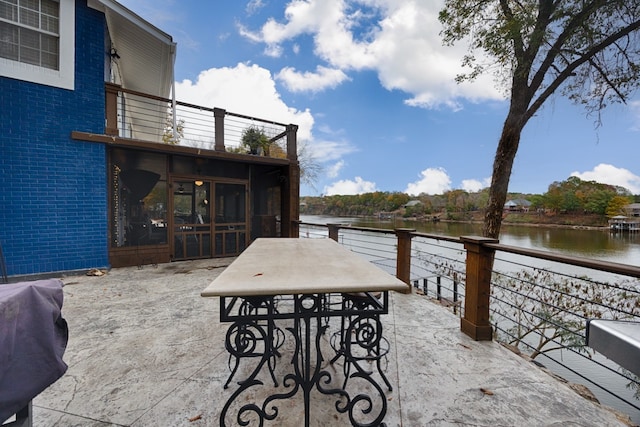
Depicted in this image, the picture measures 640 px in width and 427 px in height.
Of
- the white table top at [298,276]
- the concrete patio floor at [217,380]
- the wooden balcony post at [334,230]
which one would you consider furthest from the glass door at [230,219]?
the white table top at [298,276]

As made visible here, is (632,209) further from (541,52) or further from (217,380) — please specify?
(217,380)

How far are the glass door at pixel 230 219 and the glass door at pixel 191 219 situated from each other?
0.20 metres

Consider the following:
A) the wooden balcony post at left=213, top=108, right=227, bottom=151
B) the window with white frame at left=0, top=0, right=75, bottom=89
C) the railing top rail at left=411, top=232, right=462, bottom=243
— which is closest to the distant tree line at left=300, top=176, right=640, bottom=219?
the wooden balcony post at left=213, top=108, right=227, bottom=151

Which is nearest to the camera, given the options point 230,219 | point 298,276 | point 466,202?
point 298,276

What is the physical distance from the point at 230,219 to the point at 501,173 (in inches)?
227

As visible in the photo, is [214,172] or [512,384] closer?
[512,384]

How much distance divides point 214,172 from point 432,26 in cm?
627

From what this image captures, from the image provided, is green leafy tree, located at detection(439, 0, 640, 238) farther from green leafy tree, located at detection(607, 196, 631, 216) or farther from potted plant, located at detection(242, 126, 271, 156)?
green leafy tree, located at detection(607, 196, 631, 216)

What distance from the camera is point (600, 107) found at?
5629 mm

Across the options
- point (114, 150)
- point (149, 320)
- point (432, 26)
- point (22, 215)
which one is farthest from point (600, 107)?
point (22, 215)

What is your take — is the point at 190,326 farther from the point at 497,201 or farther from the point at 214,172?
the point at 497,201

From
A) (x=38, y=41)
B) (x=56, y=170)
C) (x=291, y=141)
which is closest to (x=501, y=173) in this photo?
(x=291, y=141)

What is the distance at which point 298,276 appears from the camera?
142cm

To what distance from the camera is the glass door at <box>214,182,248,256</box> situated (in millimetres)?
6000
